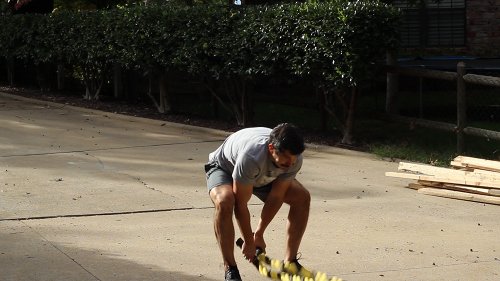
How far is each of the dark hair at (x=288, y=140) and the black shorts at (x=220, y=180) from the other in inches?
24.5

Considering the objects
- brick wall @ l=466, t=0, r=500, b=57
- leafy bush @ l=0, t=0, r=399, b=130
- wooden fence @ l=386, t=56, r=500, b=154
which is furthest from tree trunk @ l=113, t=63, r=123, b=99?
brick wall @ l=466, t=0, r=500, b=57

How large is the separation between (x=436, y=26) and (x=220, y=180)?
16256mm

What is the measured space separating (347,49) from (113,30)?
548 cm

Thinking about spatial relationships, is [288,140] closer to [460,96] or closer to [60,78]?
[460,96]

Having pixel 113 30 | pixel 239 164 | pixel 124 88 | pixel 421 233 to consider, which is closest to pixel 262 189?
pixel 239 164

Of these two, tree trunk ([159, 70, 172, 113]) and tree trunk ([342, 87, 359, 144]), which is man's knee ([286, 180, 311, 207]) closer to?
tree trunk ([342, 87, 359, 144])

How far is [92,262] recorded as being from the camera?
7.32m

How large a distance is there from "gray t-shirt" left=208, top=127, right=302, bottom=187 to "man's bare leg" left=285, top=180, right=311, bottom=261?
0.55 ft

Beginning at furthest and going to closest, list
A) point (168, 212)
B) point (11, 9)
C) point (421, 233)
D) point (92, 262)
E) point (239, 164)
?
point (11, 9), point (168, 212), point (421, 233), point (92, 262), point (239, 164)

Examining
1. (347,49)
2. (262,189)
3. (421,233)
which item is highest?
(347,49)

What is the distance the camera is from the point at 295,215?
22.2 feet

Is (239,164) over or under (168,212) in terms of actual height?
over

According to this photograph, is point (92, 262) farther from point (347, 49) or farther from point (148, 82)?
point (148, 82)

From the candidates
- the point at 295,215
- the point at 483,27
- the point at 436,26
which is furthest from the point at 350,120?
the point at 436,26
